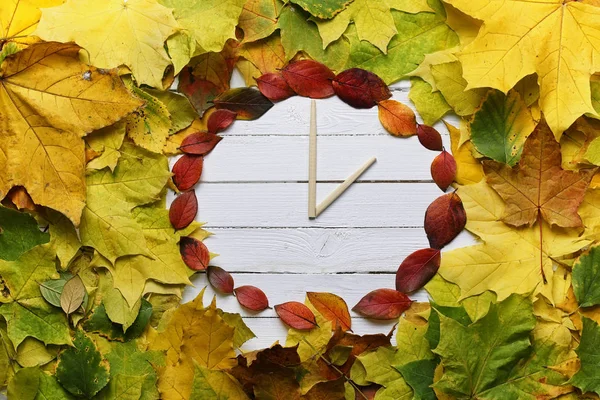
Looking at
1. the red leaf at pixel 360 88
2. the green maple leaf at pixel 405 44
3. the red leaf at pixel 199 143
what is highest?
the green maple leaf at pixel 405 44

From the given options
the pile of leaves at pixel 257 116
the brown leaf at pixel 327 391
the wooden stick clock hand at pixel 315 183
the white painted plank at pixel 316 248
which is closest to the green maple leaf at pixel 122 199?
the pile of leaves at pixel 257 116

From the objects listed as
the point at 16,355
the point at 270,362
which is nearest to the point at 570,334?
the point at 270,362

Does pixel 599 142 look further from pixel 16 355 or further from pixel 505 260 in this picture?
pixel 16 355

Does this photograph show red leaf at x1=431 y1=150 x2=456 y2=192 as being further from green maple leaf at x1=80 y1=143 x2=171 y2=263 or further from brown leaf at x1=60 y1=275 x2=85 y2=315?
brown leaf at x1=60 y1=275 x2=85 y2=315

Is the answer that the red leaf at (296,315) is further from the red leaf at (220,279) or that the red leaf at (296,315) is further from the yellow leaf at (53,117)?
the yellow leaf at (53,117)

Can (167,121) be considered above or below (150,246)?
above
